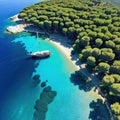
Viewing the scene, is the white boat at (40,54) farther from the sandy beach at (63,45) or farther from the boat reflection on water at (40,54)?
the sandy beach at (63,45)

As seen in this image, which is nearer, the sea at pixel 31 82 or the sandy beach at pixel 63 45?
the sea at pixel 31 82

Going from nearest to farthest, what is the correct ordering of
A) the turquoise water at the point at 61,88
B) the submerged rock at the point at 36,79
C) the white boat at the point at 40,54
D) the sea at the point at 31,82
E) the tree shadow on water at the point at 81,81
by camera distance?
the turquoise water at the point at 61,88
the sea at the point at 31,82
the tree shadow on water at the point at 81,81
the submerged rock at the point at 36,79
the white boat at the point at 40,54

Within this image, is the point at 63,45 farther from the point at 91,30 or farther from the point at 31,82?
the point at 31,82

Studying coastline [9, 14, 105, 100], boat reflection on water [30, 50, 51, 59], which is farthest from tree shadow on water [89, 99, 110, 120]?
boat reflection on water [30, 50, 51, 59]

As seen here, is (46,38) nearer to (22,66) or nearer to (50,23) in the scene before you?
(50,23)

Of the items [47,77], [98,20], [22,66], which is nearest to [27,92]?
[47,77]

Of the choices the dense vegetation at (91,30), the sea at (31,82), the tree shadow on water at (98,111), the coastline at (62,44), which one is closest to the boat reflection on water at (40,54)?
the sea at (31,82)
